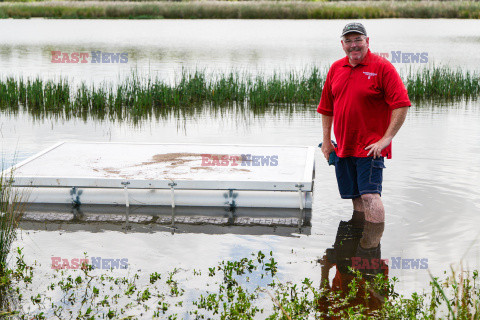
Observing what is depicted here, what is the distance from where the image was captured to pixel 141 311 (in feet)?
15.5

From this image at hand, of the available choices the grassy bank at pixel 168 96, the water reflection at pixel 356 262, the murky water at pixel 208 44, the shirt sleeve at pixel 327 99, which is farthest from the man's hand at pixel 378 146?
the murky water at pixel 208 44

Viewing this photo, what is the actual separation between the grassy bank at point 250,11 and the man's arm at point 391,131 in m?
46.4

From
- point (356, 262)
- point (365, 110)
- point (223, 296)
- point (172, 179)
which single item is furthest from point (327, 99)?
point (223, 296)

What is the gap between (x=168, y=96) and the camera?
15.2 m

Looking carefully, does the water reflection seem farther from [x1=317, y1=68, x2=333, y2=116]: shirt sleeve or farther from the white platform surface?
[x1=317, y1=68, x2=333, y2=116]: shirt sleeve

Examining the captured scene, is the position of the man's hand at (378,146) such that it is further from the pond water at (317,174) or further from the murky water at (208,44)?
the murky water at (208,44)

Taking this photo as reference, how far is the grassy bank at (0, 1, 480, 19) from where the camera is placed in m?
51.6

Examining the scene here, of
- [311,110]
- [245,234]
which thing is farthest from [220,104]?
[245,234]

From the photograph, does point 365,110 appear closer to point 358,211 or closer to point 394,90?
point 394,90

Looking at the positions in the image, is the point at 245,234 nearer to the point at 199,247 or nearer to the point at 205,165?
the point at 199,247

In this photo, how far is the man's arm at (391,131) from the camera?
5.70 meters

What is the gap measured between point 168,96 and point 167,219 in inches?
335

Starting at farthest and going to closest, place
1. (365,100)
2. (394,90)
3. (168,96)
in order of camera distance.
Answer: (168,96) < (365,100) < (394,90)

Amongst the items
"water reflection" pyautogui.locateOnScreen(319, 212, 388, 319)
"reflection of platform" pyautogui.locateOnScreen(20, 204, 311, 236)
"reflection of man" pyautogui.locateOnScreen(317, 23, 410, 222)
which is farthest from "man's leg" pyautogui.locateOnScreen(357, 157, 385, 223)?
"reflection of platform" pyautogui.locateOnScreen(20, 204, 311, 236)
